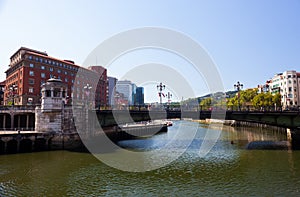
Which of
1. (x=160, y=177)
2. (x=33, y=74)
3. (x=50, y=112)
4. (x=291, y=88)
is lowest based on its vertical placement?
(x=160, y=177)

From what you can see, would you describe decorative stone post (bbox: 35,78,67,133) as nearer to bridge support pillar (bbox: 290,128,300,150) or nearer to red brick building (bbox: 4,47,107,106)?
red brick building (bbox: 4,47,107,106)

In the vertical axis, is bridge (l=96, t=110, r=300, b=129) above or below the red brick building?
below

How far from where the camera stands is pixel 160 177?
23500 mm

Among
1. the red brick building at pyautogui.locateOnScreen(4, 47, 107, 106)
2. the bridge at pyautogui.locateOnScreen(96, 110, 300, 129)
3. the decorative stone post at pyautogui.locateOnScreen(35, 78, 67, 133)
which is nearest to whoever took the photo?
the decorative stone post at pyautogui.locateOnScreen(35, 78, 67, 133)

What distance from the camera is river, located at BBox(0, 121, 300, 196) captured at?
19.4m

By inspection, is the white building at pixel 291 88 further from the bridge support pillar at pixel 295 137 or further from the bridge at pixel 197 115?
the bridge at pixel 197 115

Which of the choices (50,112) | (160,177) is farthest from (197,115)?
(50,112)

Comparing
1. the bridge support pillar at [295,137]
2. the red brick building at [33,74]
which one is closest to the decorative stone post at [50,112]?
the red brick building at [33,74]

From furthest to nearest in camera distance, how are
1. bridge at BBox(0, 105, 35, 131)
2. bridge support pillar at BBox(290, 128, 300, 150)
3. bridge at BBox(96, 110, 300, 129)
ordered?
bridge at BBox(0, 105, 35, 131) < bridge support pillar at BBox(290, 128, 300, 150) < bridge at BBox(96, 110, 300, 129)

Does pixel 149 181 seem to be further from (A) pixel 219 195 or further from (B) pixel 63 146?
(B) pixel 63 146

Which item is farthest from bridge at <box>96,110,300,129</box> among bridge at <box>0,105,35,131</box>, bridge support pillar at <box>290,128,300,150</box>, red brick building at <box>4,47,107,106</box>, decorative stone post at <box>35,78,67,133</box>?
red brick building at <box>4,47,107,106</box>

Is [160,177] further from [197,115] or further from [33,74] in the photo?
[33,74]

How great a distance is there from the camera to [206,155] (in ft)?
111

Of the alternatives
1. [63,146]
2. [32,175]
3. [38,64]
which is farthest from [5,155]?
[38,64]
